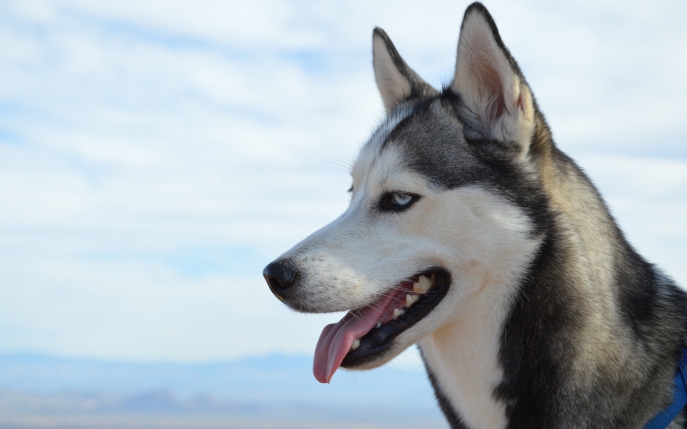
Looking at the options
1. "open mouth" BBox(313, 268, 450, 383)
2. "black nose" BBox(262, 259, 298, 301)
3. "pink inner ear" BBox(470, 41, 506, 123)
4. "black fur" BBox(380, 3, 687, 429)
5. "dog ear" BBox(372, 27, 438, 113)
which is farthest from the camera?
"dog ear" BBox(372, 27, 438, 113)

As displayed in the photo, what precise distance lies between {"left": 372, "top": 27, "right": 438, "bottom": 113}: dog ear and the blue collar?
2405mm

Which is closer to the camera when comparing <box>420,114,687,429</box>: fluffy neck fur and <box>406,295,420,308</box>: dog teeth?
<box>420,114,687,429</box>: fluffy neck fur

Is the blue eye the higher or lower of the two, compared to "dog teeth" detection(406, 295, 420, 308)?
higher

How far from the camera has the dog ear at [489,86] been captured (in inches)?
154

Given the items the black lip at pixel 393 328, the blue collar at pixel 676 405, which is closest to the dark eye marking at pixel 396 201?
the black lip at pixel 393 328

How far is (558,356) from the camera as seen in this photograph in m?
3.70

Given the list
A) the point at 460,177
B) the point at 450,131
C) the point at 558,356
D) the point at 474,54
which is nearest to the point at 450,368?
the point at 558,356

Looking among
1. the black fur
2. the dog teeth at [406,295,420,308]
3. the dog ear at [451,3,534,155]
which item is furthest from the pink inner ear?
the dog teeth at [406,295,420,308]

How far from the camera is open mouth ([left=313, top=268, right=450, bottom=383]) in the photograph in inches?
154

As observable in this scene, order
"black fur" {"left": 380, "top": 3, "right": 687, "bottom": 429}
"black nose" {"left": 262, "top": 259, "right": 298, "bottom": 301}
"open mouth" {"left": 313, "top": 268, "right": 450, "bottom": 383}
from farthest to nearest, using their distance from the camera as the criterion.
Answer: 1. "open mouth" {"left": 313, "top": 268, "right": 450, "bottom": 383}
2. "black nose" {"left": 262, "top": 259, "right": 298, "bottom": 301}
3. "black fur" {"left": 380, "top": 3, "right": 687, "bottom": 429}

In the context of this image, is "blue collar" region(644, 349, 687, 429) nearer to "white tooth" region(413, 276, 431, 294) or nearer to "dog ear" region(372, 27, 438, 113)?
"white tooth" region(413, 276, 431, 294)

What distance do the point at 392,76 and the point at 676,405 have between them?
9.31 feet

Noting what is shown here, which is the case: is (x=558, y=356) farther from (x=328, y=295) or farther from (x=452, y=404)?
(x=328, y=295)

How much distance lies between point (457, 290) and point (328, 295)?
2.32 ft
